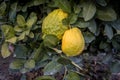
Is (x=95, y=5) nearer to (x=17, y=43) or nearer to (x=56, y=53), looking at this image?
(x=56, y=53)

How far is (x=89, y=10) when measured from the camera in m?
0.81

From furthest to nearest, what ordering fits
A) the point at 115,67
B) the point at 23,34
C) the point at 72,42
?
the point at 115,67, the point at 23,34, the point at 72,42

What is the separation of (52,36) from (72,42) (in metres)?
0.06

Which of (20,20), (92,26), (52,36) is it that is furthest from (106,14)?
(20,20)

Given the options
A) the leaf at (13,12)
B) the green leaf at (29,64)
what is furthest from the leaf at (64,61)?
the leaf at (13,12)

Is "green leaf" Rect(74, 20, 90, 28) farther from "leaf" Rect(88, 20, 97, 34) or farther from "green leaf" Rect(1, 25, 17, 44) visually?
"green leaf" Rect(1, 25, 17, 44)

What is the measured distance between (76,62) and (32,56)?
0.50 ft

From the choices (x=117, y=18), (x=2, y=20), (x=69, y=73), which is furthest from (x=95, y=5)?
(x=2, y=20)

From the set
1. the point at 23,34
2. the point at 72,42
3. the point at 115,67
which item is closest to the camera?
the point at 72,42

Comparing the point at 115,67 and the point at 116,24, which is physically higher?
the point at 116,24

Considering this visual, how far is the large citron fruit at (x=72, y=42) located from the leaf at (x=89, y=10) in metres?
0.05

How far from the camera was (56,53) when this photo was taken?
87 centimetres

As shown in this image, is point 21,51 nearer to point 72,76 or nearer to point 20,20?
point 20,20

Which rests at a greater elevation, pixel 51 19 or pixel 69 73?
pixel 51 19
